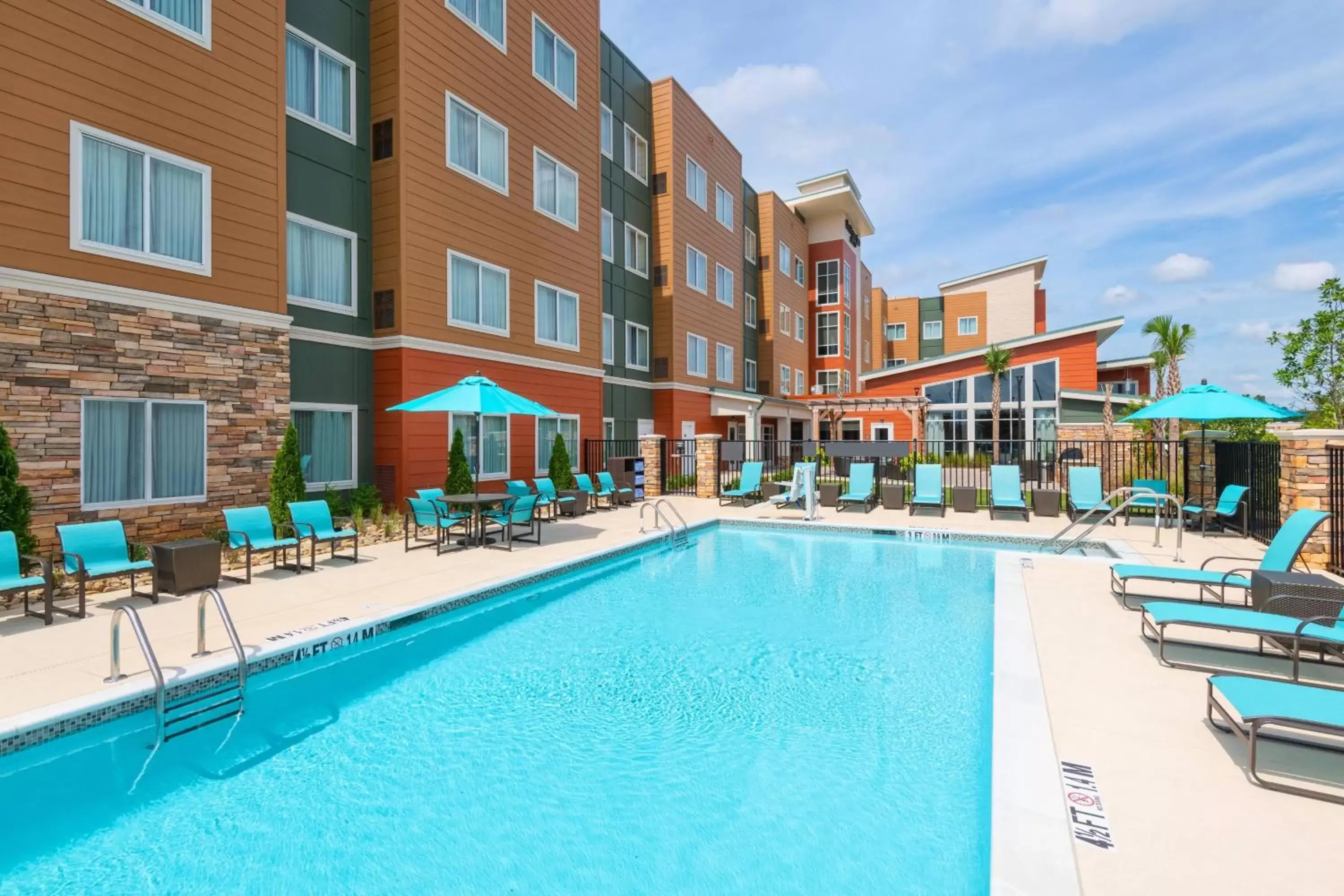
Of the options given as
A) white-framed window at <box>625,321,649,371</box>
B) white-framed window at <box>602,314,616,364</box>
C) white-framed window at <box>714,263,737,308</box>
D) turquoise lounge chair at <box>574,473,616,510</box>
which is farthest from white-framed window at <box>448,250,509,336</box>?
white-framed window at <box>714,263,737,308</box>

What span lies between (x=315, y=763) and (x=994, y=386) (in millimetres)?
28497

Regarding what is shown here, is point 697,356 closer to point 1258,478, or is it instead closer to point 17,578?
point 1258,478

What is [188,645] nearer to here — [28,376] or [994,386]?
[28,376]

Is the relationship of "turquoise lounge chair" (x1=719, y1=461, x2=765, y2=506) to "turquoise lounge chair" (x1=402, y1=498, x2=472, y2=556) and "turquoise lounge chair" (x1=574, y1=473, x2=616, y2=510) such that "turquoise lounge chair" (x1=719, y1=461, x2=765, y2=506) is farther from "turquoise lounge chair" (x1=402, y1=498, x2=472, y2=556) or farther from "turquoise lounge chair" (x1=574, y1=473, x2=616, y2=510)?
"turquoise lounge chair" (x1=402, y1=498, x2=472, y2=556)

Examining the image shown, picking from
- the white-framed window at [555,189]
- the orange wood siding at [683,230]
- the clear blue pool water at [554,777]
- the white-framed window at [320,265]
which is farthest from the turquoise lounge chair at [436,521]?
the orange wood siding at [683,230]

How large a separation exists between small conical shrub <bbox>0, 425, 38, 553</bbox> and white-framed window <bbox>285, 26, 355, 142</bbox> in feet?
24.0

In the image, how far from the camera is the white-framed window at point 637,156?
22.7 meters

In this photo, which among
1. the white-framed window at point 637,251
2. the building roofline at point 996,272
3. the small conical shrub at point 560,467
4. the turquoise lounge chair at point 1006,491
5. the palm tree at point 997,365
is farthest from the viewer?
the building roofline at point 996,272

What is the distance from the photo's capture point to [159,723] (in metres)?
4.67

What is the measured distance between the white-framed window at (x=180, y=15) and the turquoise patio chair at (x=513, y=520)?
832cm

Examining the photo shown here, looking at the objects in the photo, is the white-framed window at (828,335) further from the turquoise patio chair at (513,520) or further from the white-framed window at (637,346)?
the turquoise patio chair at (513,520)

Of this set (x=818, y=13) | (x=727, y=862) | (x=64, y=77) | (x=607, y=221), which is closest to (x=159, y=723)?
(x=727, y=862)

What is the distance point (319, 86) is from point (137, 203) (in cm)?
499

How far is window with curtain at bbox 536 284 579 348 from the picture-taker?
1697 cm
